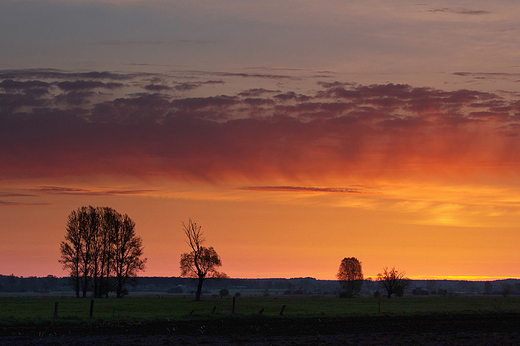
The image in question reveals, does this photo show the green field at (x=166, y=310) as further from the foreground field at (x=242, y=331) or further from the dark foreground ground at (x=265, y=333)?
the dark foreground ground at (x=265, y=333)

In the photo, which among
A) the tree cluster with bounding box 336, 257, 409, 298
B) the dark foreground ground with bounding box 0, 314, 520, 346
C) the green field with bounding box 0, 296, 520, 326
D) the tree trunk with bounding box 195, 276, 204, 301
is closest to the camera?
the dark foreground ground with bounding box 0, 314, 520, 346

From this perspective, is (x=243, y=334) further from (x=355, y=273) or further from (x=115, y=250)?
(x=355, y=273)

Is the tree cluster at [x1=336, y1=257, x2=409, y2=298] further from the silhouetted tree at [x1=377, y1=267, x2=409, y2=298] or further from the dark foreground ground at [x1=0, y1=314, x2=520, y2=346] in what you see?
the dark foreground ground at [x1=0, y1=314, x2=520, y2=346]

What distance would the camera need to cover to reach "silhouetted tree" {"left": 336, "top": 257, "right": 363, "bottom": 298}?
15050cm

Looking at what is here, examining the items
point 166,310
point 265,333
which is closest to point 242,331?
point 265,333

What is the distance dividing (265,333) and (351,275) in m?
123

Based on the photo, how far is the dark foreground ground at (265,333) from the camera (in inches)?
1228

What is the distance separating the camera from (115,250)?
100 m

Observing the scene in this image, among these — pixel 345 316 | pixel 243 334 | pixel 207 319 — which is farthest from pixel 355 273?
pixel 243 334

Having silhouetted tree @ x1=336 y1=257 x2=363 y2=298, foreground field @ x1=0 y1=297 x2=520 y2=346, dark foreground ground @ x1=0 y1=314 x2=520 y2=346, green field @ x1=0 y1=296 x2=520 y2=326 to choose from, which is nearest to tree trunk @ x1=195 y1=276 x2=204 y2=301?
green field @ x1=0 y1=296 x2=520 y2=326

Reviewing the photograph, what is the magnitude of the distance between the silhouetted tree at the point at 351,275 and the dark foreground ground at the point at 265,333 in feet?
347

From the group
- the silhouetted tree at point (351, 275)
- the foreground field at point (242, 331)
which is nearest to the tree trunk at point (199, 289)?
the foreground field at point (242, 331)

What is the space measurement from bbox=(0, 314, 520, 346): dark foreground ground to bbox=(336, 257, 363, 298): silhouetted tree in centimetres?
10568

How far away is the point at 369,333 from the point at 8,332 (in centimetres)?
2236
